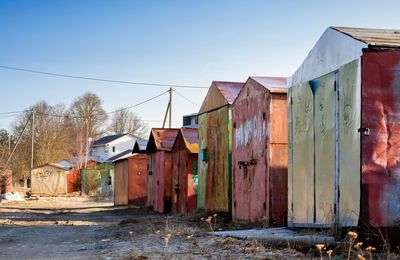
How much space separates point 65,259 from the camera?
7262mm

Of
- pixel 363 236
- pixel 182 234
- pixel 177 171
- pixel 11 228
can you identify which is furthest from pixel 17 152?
pixel 363 236

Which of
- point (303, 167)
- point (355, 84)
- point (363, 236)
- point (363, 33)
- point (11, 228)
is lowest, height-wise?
point (11, 228)

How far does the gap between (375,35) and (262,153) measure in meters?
4.12

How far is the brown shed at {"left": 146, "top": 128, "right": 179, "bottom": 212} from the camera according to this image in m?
20.2

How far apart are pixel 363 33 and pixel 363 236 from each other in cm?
256

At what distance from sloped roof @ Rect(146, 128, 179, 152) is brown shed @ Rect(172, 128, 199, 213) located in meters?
1.63

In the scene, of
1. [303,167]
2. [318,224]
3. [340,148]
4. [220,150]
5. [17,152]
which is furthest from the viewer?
[17,152]

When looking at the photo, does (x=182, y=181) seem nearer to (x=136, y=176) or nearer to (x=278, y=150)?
(x=278, y=150)

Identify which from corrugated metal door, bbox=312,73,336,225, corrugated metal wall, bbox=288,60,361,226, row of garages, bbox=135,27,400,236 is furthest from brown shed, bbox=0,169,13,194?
corrugated metal door, bbox=312,73,336,225

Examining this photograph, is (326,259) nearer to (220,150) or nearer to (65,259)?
(65,259)

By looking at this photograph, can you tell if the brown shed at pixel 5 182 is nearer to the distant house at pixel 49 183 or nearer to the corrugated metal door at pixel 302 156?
the distant house at pixel 49 183

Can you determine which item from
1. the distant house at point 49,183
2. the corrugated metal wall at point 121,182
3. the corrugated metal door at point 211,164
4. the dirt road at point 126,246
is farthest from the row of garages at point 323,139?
the distant house at point 49,183

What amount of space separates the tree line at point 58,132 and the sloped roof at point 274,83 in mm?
52292

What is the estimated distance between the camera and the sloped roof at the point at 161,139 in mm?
21273
